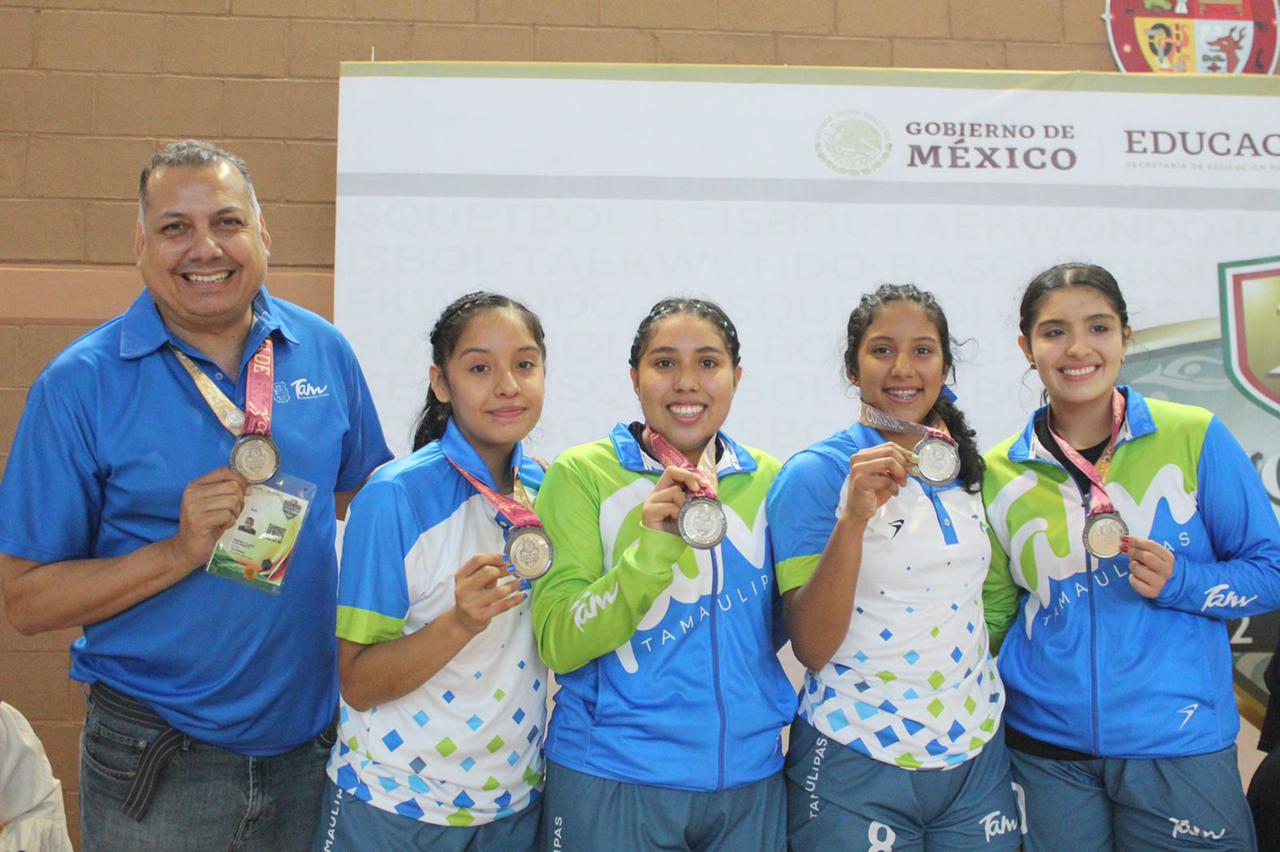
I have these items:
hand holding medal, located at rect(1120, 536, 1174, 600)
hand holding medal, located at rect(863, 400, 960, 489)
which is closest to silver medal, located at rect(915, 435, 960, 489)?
hand holding medal, located at rect(863, 400, 960, 489)

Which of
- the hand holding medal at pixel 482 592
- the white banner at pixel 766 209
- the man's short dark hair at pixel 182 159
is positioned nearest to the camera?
the hand holding medal at pixel 482 592

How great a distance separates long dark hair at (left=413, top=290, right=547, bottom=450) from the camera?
219cm

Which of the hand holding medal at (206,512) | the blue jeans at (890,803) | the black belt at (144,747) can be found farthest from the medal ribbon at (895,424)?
the black belt at (144,747)

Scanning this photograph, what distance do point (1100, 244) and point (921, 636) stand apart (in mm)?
2224

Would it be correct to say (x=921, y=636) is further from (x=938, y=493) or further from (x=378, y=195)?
(x=378, y=195)

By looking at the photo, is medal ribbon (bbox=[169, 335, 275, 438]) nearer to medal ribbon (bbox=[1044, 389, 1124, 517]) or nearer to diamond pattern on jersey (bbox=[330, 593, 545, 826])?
diamond pattern on jersey (bbox=[330, 593, 545, 826])

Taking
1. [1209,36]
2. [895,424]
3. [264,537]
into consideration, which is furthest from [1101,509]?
[1209,36]

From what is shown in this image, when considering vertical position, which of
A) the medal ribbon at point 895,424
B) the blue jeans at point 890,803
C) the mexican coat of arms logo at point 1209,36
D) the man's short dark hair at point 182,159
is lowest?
the blue jeans at point 890,803

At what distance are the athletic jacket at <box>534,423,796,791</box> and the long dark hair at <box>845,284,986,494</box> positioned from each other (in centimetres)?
45

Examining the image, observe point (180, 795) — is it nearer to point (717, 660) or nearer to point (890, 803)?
point (717, 660)

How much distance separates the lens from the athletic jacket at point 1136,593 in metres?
2.14

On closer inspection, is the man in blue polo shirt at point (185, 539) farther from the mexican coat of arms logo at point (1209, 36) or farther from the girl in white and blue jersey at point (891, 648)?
the mexican coat of arms logo at point (1209, 36)

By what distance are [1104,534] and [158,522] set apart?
1910 mm

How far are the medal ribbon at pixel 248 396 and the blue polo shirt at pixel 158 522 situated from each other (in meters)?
0.02
